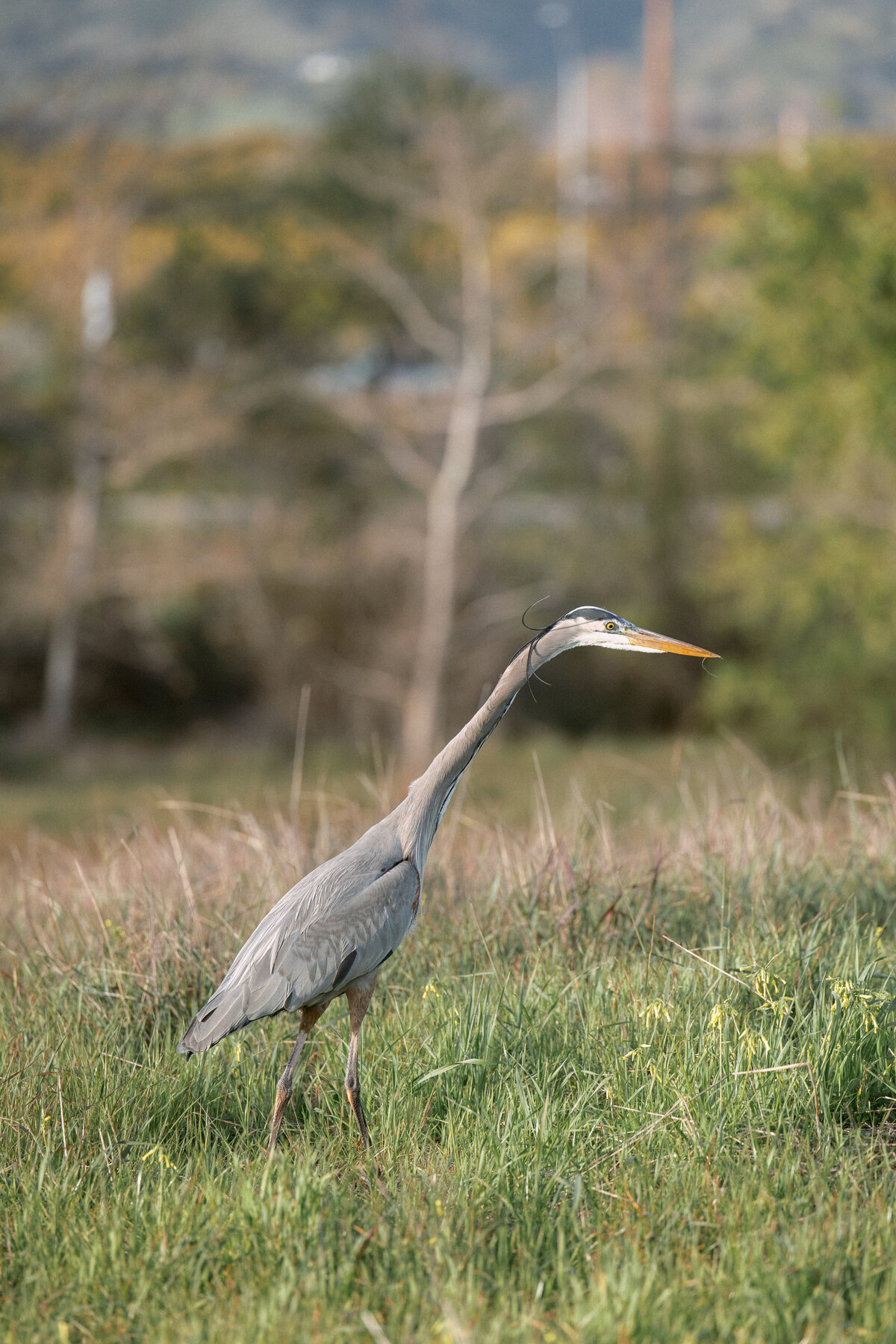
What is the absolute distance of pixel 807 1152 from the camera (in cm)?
318

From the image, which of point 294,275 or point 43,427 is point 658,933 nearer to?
point 43,427

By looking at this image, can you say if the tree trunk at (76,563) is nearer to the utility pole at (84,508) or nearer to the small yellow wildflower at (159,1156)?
the utility pole at (84,508)

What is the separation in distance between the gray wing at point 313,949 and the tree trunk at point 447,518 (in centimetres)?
1686

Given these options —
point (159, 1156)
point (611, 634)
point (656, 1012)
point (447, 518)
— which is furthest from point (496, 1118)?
point (447, 518)

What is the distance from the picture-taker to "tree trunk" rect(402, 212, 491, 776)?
20.5 m

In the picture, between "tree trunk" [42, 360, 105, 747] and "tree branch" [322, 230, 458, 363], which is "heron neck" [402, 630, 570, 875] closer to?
"tree branch" [322, 230, 458, 363]

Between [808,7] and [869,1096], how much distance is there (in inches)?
1131

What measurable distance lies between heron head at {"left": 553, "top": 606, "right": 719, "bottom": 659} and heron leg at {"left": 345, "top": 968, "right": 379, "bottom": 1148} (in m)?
1.08

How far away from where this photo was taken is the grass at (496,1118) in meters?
2.67

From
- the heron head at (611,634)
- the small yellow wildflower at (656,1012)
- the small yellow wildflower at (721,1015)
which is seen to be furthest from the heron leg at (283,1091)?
the heron head at (611,634)

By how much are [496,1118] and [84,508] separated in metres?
19.6

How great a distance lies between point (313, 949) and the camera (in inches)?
131

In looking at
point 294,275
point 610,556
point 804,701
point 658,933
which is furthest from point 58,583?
point 658,933

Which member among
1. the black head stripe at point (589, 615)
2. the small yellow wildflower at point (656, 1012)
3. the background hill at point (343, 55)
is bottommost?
the small yellow wildflower at point (656, 1012)
